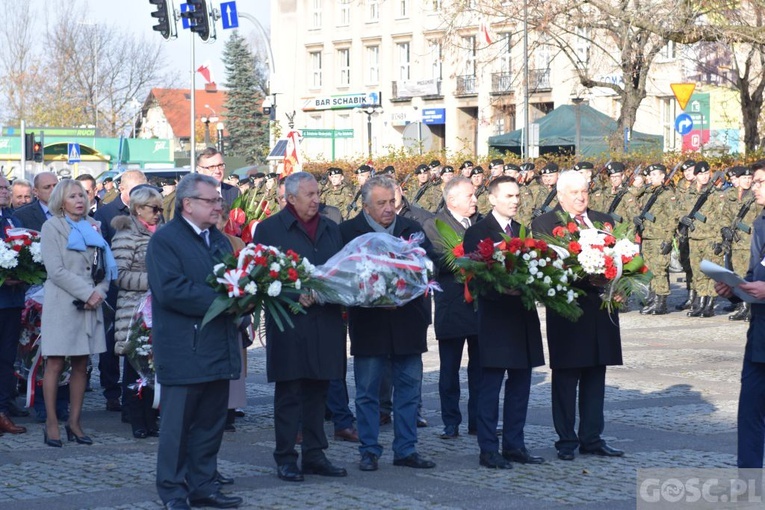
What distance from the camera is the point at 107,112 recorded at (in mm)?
76438

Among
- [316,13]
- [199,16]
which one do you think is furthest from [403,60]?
[199,16]

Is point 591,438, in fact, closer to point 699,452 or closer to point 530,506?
point 699,452

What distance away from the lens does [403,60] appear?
66562 mm

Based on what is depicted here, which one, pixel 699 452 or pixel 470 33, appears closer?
pixel 699 452

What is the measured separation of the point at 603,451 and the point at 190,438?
3.13m

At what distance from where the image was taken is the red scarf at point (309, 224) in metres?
8.65

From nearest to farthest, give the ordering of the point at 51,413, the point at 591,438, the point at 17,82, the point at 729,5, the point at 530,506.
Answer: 1. the point at 530,506
2. the point at 591,438
3. the point at 51,413
4. the point at 729,5
5. the point at 17,82

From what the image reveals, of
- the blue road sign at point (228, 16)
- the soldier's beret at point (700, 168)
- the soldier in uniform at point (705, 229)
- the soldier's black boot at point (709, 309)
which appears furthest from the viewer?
the blue road sign at point (228, 16)

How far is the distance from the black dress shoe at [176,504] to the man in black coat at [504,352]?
2313 millimetres

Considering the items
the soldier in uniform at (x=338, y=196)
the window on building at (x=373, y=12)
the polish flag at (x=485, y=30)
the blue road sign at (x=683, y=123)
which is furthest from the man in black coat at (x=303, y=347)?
the window on building at (x=373, y=12)

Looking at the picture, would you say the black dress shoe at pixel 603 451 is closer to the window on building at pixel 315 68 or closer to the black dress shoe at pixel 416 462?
the black dress shoe at pixel 416 462

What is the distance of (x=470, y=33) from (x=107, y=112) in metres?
49.9

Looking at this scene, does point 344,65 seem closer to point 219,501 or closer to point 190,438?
point 190,438

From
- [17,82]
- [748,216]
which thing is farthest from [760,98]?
[17,82]
